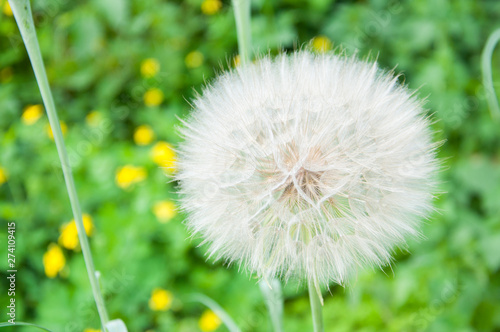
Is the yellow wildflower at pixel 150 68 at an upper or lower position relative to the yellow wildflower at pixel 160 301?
upper

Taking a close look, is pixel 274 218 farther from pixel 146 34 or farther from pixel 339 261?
pixel 146 34

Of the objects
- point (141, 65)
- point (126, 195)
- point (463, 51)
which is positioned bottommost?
point (126, 195)

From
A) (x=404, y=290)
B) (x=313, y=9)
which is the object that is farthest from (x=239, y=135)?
(x=313, y=9)

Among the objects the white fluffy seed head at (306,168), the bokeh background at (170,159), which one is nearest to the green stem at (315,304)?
the white fluffy seed head at (306,168)

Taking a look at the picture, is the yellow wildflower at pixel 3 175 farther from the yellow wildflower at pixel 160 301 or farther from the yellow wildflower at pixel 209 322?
the yellow wildflower at pixel 209 322

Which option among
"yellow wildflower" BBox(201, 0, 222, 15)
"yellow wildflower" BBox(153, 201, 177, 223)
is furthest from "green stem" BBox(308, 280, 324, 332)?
"yellow wildflower" BBox(201, 0, 222, 15)

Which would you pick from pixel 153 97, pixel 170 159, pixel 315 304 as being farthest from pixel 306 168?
pixel 153 97

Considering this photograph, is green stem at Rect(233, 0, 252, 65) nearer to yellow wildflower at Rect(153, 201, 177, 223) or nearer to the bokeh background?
the bokeh background
